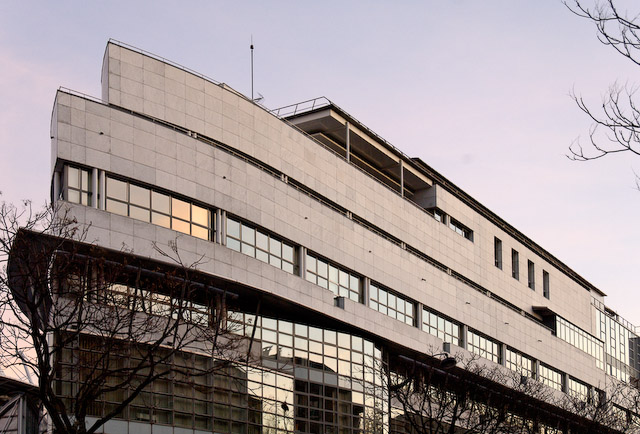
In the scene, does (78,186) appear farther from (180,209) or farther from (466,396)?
(466,396)

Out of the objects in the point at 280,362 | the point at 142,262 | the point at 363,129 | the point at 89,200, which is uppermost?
the point at 363,129

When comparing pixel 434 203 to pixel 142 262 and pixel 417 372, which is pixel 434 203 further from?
Result: pixel 142 262

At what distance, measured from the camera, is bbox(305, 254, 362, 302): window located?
49438 mm

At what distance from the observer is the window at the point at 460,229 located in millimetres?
66881

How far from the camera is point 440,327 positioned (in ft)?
200

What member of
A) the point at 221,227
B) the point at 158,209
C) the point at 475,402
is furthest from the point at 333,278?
the point at 158,209

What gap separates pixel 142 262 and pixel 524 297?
42.2m

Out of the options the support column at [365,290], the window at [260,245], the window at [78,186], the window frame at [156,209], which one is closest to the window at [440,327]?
the support column at [365,290]

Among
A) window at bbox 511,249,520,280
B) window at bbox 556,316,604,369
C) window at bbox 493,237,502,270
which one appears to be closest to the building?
window at bbox 493,237,502,270

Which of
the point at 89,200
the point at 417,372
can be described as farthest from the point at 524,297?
the point at 89,200

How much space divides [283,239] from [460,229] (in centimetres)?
2373

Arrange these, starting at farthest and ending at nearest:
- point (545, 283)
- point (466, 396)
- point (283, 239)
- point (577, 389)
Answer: point (577, 389), point (545, 283), point (466, 396), point (283, 239)

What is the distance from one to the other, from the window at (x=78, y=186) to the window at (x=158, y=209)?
90 cm

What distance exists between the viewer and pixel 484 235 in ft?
229
